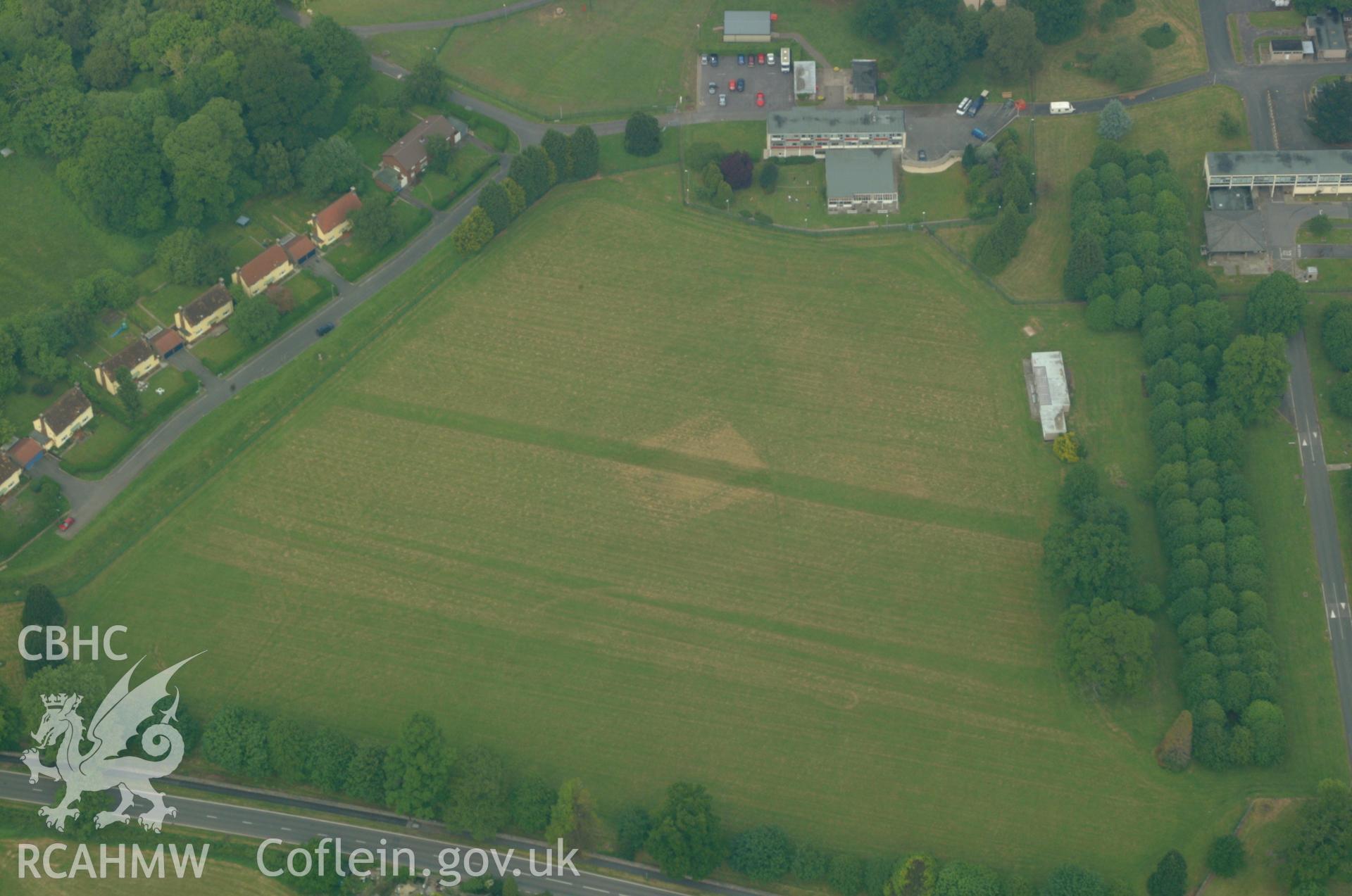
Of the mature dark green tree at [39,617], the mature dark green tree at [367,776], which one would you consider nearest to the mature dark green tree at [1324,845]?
the mature dark green tree at [367,776]

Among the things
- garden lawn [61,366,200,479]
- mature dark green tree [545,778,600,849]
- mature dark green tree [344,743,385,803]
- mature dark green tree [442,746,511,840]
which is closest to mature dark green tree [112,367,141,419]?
garden lawn [61,366,200,479]

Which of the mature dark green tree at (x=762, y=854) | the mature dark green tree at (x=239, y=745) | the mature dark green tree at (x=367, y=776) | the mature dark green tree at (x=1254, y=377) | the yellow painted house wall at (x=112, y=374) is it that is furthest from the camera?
the yellow painted house wall at (x=112, y=374)

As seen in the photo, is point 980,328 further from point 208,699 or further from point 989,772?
point 208,699

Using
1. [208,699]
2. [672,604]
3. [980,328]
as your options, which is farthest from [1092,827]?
[208,699]

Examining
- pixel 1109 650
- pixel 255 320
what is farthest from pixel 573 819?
pixel 255 320

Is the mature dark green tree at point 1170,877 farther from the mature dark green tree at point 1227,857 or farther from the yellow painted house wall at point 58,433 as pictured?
the yellow painted house wall at point 58,433

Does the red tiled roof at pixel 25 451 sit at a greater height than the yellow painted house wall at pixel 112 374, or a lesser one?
lesser

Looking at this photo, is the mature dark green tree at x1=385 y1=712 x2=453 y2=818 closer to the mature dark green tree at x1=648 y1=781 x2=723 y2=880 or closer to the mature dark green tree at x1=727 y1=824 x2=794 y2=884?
the mature dark green tree at x1=648 y1=781 x2=723 y2=880
